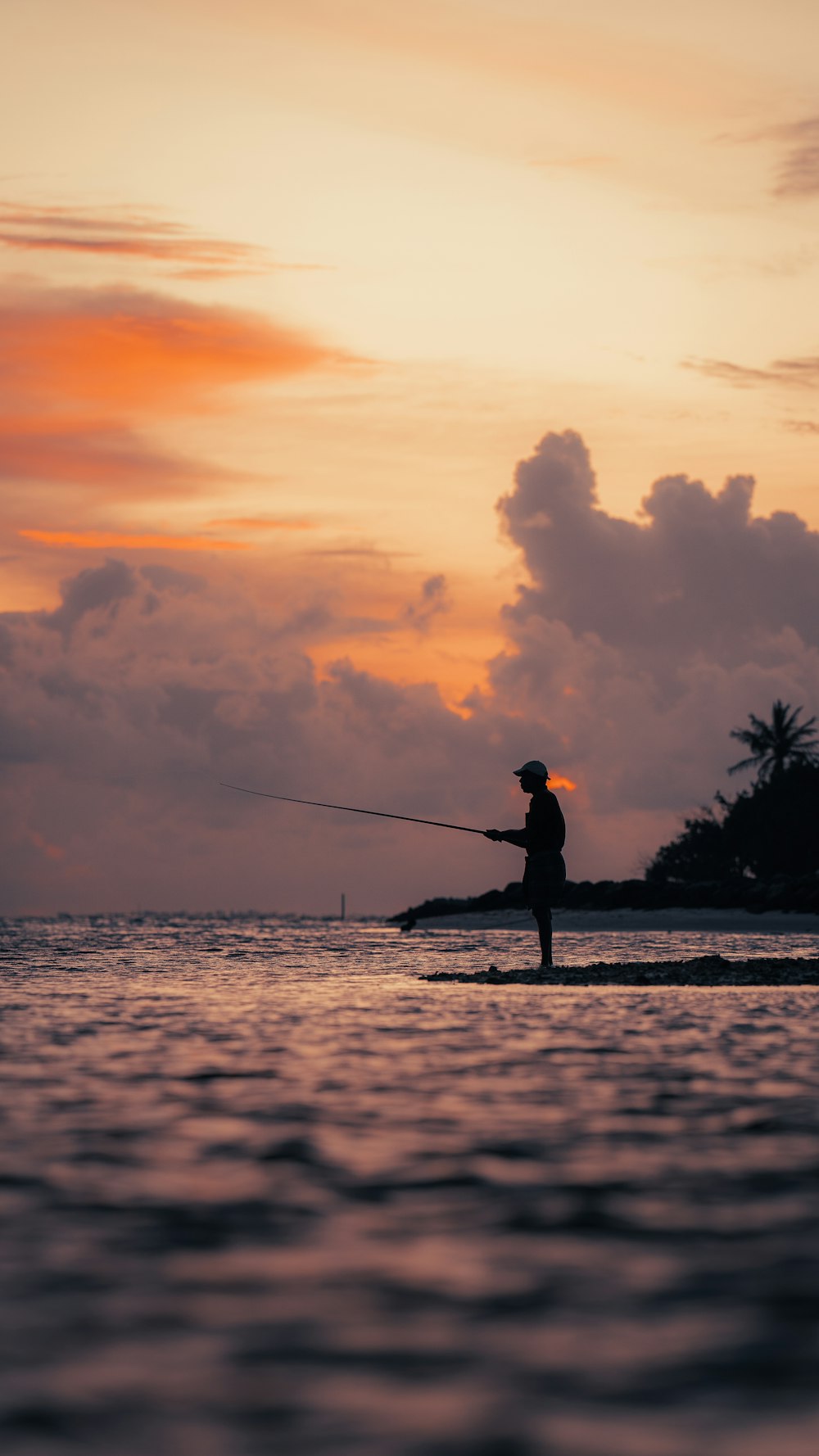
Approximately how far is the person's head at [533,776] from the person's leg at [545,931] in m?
1.35

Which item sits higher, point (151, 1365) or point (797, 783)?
point (797, 783)

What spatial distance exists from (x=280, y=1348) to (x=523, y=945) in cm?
2654

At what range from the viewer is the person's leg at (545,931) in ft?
56.4

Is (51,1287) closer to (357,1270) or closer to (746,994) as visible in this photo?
(357,1270)

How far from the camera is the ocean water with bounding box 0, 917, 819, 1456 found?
8.86 ft

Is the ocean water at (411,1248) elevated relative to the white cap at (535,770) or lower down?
lower down

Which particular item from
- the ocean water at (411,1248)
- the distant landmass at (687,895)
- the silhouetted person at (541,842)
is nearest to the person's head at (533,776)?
the silhouetted person at (541,842)

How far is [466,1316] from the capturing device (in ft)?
10.8

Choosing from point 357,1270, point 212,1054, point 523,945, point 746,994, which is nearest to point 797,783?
point 523,945

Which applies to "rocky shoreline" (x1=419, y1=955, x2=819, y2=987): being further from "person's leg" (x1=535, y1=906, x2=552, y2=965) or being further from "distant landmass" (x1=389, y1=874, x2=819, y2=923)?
"distant landmass" (x1=389, y1=874, x2=819, y2=923)

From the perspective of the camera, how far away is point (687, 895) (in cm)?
5447

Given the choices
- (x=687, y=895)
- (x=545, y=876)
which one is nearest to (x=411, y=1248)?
(x=545, y=876)

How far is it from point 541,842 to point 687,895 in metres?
38.6

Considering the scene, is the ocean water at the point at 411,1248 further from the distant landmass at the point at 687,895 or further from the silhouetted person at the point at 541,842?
the distant landmass at the point at 687,895
